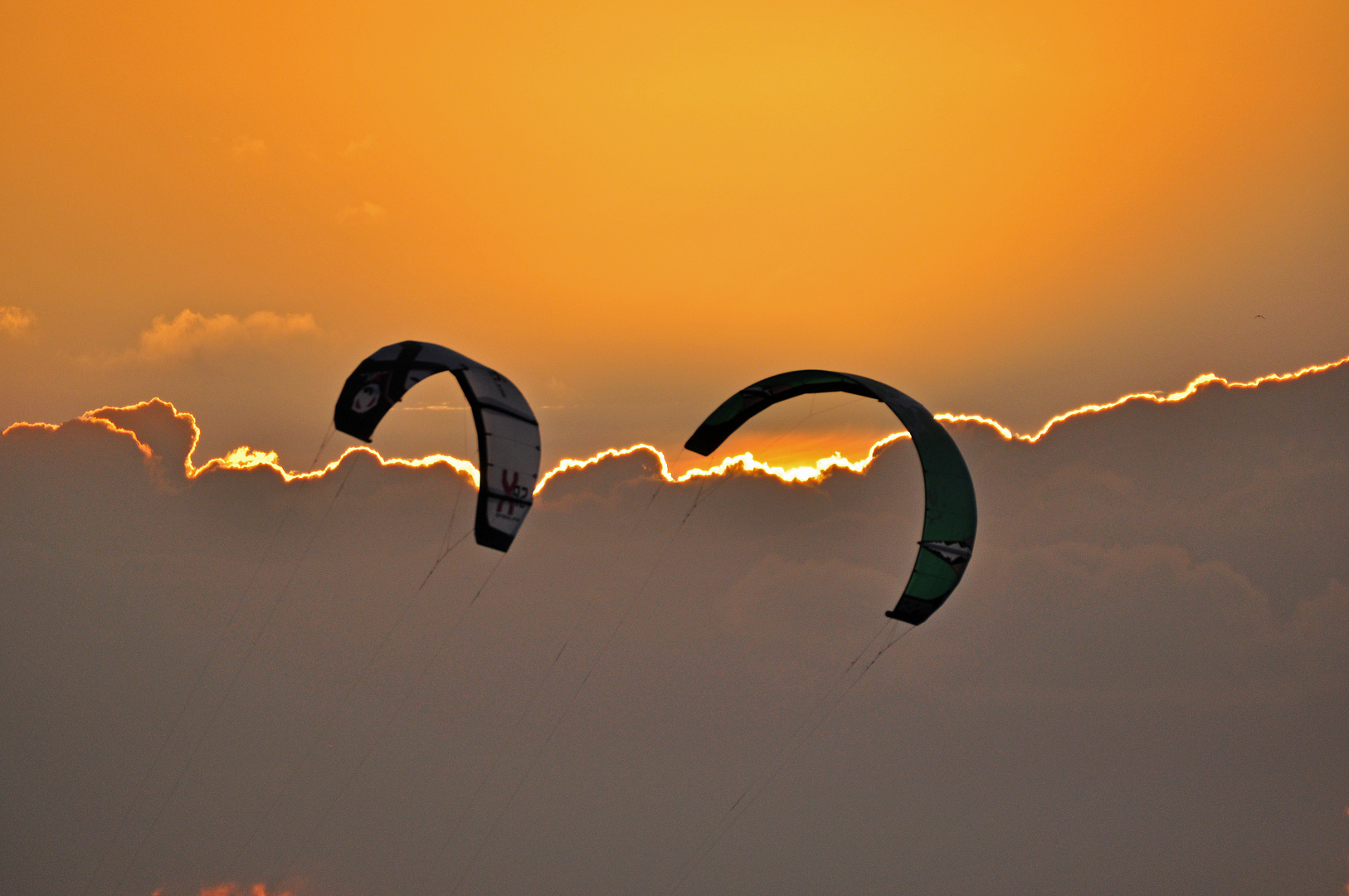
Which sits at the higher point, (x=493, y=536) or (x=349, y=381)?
(x=349, y=381)

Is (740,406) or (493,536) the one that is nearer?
(493,536)

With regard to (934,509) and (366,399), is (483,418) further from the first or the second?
(934,509)

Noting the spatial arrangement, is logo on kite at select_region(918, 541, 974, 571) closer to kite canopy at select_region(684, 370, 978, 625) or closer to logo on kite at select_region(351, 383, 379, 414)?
kite canopy at select_region(684, 370, 978, 625)

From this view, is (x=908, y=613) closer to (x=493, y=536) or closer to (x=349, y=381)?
(x=493, y=536)

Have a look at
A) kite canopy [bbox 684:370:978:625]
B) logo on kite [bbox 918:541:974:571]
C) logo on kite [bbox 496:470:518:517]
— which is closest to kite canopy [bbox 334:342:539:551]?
logo on kite [bbox 496:470:518:517]

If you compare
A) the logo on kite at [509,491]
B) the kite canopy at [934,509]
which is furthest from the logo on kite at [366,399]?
the kite canopy at [934,509]

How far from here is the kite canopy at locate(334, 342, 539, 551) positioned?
22656mm

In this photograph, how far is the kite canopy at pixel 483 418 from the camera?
22.7m

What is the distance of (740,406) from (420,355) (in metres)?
7.73

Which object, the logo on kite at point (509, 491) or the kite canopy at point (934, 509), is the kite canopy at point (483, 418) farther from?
the kite canopy at point (934, 509)

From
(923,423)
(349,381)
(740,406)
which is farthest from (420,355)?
(923,423)

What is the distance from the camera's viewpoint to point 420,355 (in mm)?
23422

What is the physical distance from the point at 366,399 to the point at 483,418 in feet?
8.68

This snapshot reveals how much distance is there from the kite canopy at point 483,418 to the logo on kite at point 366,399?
0.06 ft
